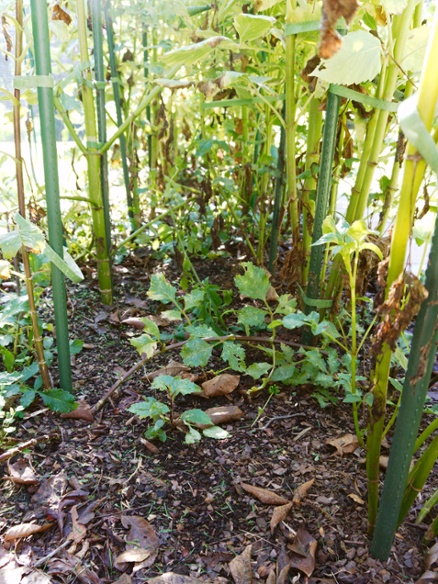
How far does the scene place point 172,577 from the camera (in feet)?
3.12

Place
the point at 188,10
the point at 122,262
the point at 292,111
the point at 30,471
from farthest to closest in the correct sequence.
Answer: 1. the point at 122,262
2. the point at 188,10
3. the point at 292,111
4. the point at 30,471

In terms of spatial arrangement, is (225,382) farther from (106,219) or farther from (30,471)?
(106,219)

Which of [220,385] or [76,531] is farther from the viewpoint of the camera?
[220,385]

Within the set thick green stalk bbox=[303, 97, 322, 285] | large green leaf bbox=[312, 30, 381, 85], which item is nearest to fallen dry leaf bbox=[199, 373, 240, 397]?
thick green stalk bbox=[303, 97, 322, 285]

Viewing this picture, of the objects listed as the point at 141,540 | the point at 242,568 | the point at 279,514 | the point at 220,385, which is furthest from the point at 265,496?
the point at 220,385

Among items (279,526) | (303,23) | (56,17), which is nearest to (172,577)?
(279,526)

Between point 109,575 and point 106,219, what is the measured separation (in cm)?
130

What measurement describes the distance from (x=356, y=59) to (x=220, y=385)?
0.89 metres

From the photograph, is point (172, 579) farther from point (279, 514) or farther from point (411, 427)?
point (411, 427)

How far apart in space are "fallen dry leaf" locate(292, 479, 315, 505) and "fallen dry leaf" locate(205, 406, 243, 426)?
0.28 meters

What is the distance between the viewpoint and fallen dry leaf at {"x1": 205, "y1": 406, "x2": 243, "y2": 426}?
1.34 metres

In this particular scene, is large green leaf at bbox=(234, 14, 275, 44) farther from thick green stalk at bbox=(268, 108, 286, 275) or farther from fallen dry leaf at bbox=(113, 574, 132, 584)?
fallen dry leaf at bbox=(113, 574, 132, 584)

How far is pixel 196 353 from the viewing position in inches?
54.2

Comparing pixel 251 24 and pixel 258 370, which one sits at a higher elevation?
pixel 251 24
